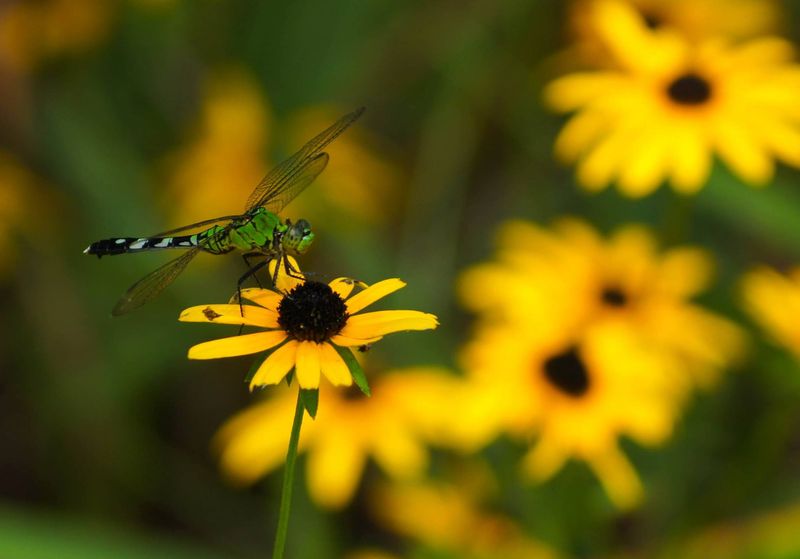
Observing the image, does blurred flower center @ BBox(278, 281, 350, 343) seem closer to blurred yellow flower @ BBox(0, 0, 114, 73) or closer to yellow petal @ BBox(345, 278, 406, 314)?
yellow petal @ BBox(345, 278, 406, 314)

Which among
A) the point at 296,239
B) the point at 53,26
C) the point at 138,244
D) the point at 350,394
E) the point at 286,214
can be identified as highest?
the point at 53,26

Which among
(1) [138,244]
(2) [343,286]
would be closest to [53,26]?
(1) [138,244]

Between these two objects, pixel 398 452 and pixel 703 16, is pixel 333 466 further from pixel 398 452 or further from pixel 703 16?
pixel 703 16

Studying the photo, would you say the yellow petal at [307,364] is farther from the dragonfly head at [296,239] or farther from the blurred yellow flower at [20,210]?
the blurred yellow flower at [20,210]

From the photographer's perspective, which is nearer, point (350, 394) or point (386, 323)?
point (386, 323)

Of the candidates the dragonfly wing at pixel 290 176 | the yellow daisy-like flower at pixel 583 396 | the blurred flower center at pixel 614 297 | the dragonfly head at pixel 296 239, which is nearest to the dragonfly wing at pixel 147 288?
the dragonfly head at pixel 296 239

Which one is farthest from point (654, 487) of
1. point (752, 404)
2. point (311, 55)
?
point (311, 55)

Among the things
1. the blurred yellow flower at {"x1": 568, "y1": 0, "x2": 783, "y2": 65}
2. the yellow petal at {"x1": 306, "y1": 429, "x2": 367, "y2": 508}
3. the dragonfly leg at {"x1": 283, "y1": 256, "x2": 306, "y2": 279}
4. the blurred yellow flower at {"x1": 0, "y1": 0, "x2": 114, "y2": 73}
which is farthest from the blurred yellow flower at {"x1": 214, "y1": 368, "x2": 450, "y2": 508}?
the blurred yellow flower at {"x1": 0, "y1": 0, "x2": 114, "y2": 73}
